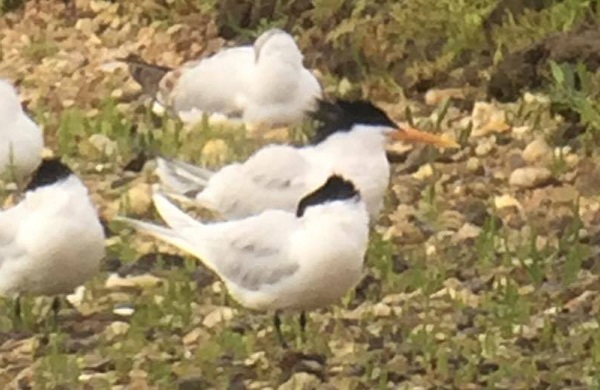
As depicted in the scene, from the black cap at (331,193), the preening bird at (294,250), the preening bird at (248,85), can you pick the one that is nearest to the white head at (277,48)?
the preening bird at (248,85)

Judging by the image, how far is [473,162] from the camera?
7348 mm

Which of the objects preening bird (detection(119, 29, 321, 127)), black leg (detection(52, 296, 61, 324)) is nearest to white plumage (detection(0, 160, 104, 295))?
black leg (detection(52, 296, 61, 324))

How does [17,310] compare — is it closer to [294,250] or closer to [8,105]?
[294,250]

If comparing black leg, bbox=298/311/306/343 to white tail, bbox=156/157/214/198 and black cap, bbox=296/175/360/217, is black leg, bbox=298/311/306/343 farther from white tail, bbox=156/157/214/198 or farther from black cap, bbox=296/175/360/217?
white tail, bbox=156/157/214/198

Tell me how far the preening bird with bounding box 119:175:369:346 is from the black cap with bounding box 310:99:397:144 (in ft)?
2.47

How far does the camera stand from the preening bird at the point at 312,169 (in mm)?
6324

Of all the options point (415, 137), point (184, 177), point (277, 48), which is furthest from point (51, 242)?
point (277, 48)

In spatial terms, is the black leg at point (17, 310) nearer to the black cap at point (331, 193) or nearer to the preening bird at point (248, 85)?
the black cap at point (331, 193)

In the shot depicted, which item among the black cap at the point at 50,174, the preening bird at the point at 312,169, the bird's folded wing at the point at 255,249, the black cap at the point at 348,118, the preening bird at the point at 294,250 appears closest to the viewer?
the preening bird at the point at 294,250

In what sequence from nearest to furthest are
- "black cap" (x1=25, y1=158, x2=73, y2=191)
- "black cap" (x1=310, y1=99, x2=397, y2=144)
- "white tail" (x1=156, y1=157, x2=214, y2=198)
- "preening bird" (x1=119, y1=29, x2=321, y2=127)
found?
"black cap" (x1=25, y1=158, x2=73, y2=191) → "black cap" (x1=310, y1=99, x2=397, y2=144) → "white tail" (x1=156, y1=157, x2=214, y2=198) → "preening bird" (x1=119, y1=29, x2=321, y2=127)

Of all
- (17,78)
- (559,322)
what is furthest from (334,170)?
(17,78)

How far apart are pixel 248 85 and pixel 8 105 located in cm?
126

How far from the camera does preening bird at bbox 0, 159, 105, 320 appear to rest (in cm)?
554

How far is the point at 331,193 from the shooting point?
5531 millimetres
